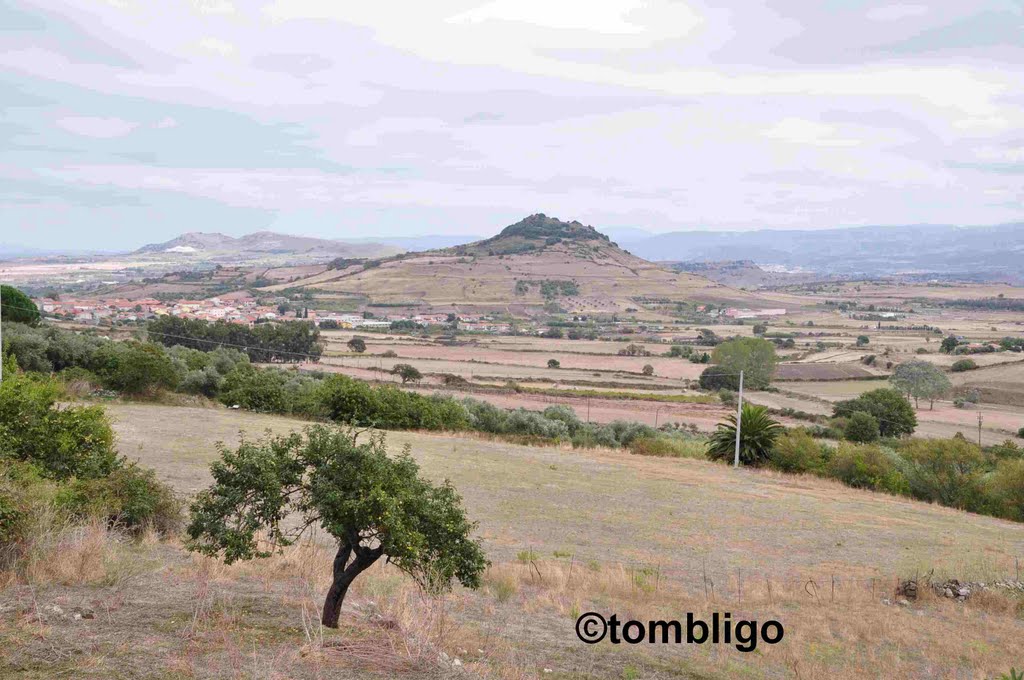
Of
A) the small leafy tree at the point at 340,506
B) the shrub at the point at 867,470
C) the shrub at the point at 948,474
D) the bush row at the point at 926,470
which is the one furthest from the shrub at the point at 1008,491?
the small leafy tree at the point at 340,506

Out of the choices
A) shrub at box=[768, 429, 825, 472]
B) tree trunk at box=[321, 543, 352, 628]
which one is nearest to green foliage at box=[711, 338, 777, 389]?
shrub at box=[768, 429, 825, 472]

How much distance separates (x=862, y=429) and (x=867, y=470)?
42.7ft

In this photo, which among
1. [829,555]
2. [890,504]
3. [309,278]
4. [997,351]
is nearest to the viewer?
[829,555]

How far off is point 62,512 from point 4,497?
72.5 inches

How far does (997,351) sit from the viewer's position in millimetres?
79625

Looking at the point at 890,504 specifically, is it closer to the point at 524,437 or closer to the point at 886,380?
the point at 524,437

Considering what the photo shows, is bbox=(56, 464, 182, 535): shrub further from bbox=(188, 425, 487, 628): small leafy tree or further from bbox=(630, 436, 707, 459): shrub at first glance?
bbox=(630, 436, 707, 459): shrub

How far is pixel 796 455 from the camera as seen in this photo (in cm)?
3044

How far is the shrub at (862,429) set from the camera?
134ft

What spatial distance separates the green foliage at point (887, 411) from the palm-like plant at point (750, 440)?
1362cm

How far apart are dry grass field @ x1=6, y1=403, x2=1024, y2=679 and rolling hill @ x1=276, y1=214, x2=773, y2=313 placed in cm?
10906

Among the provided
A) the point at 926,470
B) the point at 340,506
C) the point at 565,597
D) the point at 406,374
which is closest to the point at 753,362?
the point at 406,374

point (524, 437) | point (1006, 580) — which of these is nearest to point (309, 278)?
point (524, 437)

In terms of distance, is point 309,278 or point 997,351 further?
→ point 309,278
